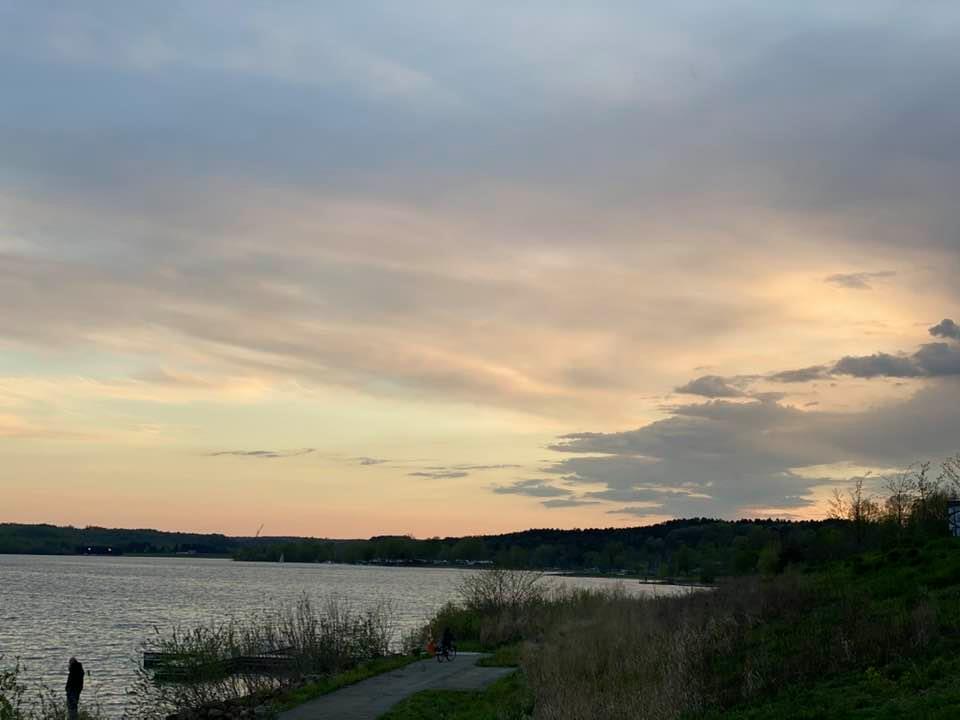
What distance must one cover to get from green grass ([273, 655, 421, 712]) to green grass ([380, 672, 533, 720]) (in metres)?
3.11

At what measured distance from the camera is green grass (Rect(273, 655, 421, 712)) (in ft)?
92.1

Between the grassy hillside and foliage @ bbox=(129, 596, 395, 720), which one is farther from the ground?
the grassy hillside

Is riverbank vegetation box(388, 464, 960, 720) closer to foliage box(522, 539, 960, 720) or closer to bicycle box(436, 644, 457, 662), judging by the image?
foliage box(522, 539, 960, 720)

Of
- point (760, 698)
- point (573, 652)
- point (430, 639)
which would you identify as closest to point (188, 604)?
point (430, 639)

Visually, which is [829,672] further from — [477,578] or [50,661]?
[50,661]

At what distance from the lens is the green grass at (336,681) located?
92.1 ft

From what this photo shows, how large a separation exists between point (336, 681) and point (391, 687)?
1.93 metres

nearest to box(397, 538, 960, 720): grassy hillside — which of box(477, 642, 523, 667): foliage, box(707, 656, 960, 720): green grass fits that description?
box(707, 656, 960, 720): green grass

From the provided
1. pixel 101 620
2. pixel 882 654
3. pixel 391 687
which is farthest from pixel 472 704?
pixel 101 620

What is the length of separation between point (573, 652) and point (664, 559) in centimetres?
16083

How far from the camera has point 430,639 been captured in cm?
4569

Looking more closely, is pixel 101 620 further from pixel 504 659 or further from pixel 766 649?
pixel 766 649

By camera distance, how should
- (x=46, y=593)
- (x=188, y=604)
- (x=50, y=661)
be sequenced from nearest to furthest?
1. (x=50, y=661)
2. (x=188, y=604)
3. (x=46, y=593)

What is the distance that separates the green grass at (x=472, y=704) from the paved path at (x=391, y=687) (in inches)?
23.2
